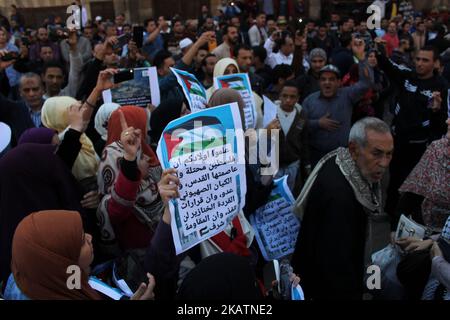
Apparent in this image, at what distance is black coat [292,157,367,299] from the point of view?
230 cm

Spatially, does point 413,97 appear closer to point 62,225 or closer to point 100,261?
point 100,261

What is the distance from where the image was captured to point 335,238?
7.56 feet

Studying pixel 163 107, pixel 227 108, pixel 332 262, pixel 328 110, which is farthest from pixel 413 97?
pixel 227 108

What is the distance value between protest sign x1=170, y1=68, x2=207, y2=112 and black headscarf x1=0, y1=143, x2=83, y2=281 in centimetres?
102

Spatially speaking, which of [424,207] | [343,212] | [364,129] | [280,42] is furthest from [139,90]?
[280,42]

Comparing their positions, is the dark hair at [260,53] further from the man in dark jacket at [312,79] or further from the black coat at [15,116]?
the black coat at [15,116]

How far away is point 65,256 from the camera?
5.75 ft

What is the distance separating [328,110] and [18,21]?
12.5 metres

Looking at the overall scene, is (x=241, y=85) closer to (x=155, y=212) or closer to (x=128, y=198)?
(x=155, y=212)

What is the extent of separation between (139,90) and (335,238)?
230cm

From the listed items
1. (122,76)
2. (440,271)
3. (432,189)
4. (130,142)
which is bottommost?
(440,271)

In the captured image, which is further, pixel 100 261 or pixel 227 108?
pixel 100 261

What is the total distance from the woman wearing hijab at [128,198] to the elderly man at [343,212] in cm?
80

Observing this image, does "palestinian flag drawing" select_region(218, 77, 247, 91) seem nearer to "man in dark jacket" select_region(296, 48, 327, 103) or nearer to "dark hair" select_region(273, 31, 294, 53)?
"man in dark jacket" select_region(296, 48, 327, 103)
